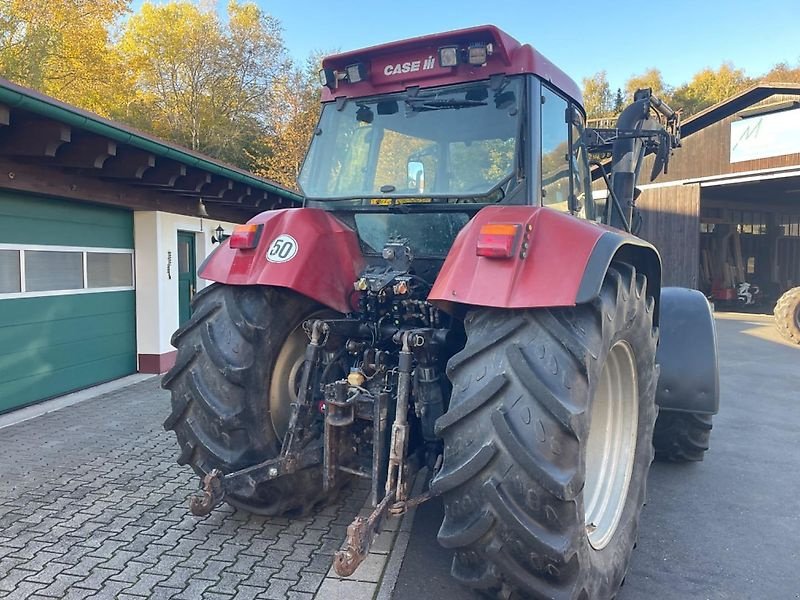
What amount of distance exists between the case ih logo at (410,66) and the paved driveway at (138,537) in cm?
264

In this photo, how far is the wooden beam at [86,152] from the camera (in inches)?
249

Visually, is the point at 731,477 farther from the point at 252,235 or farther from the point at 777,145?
the point at 777,145

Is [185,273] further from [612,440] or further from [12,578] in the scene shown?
[612,440]

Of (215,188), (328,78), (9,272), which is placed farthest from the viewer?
(215,188)

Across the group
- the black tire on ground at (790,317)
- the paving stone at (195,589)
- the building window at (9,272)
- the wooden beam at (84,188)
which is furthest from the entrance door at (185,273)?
the black tire on ground at (790,317)

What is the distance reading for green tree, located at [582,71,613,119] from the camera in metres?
50.6

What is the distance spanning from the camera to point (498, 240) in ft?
8.36

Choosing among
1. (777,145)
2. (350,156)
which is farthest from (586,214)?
(777,145)

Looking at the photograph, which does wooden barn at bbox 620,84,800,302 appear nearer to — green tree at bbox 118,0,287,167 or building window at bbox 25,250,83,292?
building window at bbox 25,250,83,292

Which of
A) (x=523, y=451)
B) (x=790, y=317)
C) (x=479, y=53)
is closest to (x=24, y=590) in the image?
(x=523, y=451)

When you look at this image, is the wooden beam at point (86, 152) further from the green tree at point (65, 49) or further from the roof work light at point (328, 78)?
the green tree at point (65, 49)

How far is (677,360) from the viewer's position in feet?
14.5

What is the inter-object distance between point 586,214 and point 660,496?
6.69ft

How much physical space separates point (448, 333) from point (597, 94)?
5595cm
